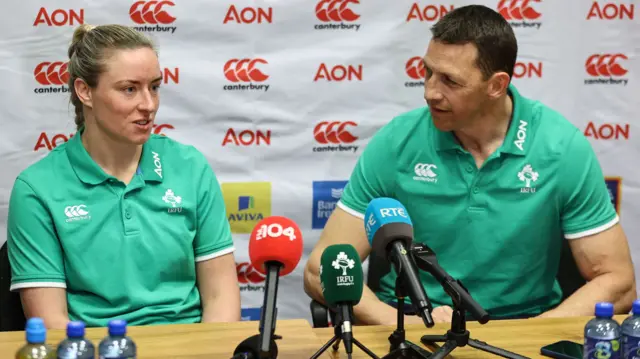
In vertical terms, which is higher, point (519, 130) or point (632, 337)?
point (519, 130)

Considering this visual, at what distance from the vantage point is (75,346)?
181 cm

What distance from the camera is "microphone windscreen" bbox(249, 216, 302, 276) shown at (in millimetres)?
1896

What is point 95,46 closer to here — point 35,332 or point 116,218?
point 116,218

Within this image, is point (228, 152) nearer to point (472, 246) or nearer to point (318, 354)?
point (472, 246)

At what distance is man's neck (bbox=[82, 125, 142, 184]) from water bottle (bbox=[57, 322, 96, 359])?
1.22 metres

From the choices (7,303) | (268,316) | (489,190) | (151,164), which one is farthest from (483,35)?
(7,303)

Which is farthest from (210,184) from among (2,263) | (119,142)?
(2,263)

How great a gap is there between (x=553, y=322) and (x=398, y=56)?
1816 millimetres

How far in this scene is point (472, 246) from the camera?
3289 mm

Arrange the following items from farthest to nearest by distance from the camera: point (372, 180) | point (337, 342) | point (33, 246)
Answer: point (372, 180), point (33, 246), point (337, 342)

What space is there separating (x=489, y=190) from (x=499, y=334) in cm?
80

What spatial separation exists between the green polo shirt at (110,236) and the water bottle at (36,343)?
0.99 meters

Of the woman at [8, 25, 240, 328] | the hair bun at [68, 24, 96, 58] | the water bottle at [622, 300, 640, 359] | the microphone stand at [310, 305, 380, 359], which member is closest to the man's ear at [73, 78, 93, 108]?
the woman at [8, 25, 240, 328]

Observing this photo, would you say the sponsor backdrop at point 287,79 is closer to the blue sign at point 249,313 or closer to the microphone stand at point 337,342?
the blue sign at point 249,313
